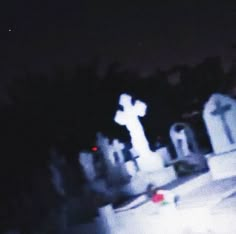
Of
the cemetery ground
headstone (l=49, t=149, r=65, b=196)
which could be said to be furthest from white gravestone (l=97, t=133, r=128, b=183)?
the cemetery ground

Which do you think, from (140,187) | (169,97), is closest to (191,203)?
(140,187)

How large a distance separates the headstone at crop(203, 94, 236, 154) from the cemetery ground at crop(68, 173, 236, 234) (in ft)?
2.94

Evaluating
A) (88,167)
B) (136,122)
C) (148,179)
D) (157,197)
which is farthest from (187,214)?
(88,167)

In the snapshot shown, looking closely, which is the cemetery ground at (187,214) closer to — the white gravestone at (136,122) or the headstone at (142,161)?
the headstone at (142,161)

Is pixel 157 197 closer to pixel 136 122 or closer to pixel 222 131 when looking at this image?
pixel 222 131

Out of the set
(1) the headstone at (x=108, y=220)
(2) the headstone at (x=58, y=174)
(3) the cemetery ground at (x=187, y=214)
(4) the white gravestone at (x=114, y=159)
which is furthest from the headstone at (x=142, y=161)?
(2) the headstone at (x=58, y=174)

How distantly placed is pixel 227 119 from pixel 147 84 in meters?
21.7

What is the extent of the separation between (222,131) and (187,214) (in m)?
2.93

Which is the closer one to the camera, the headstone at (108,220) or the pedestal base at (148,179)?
the headstone at (108,220)

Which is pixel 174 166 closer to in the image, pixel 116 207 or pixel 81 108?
pixel 116 207

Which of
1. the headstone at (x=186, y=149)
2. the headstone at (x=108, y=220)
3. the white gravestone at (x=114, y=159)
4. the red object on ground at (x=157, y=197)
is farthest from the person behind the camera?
the white gravestone at (x=114, y=159)

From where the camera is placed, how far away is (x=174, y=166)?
14.1 m

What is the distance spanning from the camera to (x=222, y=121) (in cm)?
1070

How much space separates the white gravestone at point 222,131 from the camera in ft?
34.7
